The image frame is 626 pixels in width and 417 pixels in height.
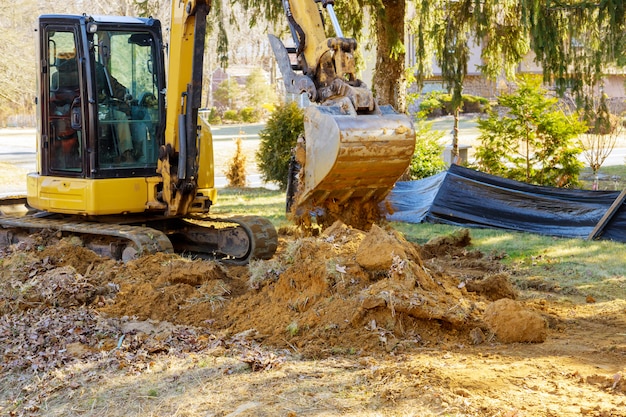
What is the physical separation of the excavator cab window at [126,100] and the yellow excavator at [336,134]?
188 cm

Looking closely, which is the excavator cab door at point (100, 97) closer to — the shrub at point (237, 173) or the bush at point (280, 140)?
the bush at point (280, 140)

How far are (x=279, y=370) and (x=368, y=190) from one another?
2602mm

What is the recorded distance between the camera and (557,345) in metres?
6.16

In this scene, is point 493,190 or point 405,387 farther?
point 493,190

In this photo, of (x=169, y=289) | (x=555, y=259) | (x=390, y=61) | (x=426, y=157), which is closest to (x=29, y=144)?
(x=426, y=157)

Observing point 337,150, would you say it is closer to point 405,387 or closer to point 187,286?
point 187,286

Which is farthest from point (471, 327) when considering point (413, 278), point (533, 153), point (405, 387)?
point (533, 153)

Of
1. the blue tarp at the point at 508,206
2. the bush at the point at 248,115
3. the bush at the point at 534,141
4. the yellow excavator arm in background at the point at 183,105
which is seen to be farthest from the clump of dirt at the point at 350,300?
the bush at the point at 248,115

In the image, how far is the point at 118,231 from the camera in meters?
8.91

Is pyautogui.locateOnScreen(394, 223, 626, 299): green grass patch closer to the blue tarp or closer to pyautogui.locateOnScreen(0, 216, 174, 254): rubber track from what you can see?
the blue tarp

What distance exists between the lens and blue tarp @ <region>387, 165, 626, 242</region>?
37.4 feet

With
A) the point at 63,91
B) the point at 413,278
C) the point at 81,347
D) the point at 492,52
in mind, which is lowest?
the point at 81,347

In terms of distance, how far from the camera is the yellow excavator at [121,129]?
8.88 m

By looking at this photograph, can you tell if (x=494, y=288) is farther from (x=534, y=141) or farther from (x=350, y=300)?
(x=534, y=141)
